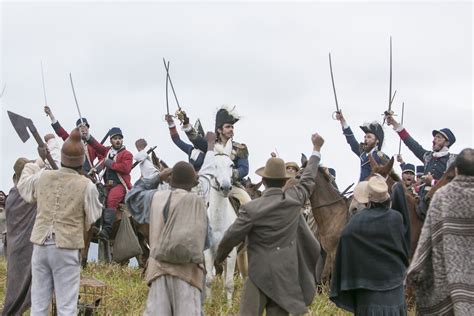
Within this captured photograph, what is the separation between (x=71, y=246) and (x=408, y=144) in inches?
226

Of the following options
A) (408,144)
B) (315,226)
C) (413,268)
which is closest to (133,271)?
(315,226)

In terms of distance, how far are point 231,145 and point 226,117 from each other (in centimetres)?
40

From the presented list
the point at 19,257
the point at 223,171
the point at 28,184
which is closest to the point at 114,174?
the point at 223,171

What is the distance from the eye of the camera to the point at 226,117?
1188 centimetres

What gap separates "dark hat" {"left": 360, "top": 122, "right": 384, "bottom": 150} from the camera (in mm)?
12898

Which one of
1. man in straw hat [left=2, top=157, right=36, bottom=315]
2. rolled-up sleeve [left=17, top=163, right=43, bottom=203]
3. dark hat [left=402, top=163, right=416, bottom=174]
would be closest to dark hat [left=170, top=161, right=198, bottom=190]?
rolled-up sleeve [left=17, top=163, right=43, bottom=203]

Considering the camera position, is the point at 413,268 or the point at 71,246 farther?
the point at 71,246

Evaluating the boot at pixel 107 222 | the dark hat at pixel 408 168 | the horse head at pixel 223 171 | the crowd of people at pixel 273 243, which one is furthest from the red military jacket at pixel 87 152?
the crowd of people at pixel 273 243

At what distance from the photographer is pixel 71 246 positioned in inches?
333

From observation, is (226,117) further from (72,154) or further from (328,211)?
(72,154)

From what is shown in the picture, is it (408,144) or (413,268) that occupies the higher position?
(408,144)

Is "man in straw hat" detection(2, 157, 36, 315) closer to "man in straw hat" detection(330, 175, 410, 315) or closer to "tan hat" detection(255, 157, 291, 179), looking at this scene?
"tan hat" detection(255, 157, 291, 179)

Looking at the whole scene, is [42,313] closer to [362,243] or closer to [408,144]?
[362,243]

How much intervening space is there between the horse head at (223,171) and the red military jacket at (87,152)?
406cm
